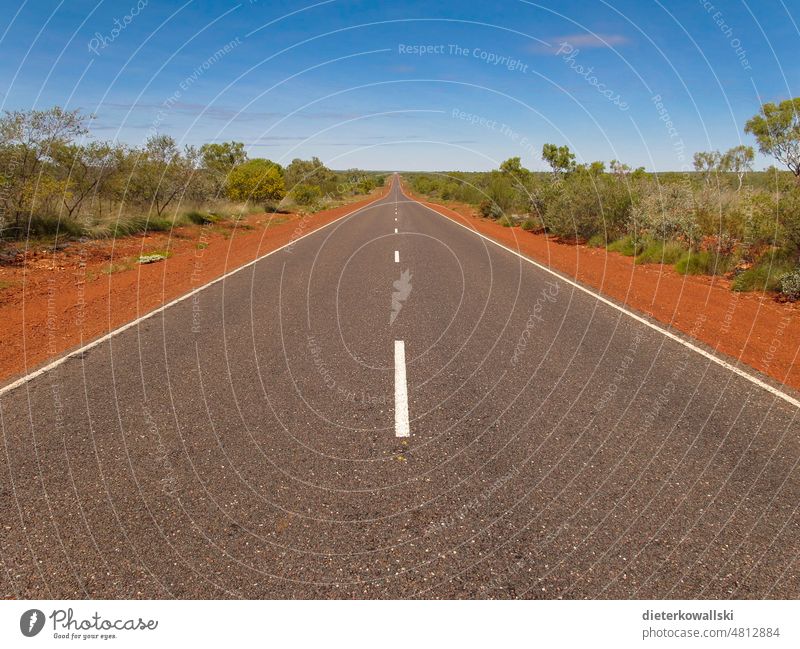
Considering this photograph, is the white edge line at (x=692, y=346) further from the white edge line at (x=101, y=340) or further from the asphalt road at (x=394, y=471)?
the white edge line at (x=101, y=340)

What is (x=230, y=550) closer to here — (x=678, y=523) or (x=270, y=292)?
(x=678, y=523)

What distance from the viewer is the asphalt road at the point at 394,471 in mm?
2803

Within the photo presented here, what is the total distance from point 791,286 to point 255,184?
34.5 metres

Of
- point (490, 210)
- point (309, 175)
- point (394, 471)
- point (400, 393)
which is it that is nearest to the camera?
point (394, 471)

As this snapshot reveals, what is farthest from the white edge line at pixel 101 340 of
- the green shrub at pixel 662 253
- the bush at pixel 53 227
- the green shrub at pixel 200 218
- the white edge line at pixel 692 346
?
the green shrub at pixel 200 218

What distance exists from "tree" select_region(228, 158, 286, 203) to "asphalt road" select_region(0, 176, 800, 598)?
1254 inches

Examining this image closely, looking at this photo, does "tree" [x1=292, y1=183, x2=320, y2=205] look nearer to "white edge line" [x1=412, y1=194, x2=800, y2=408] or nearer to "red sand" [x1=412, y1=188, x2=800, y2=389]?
"red sand" [x1=412, y1=188, x2=800, y2=389]

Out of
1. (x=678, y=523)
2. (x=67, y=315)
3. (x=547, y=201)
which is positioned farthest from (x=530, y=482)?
(x=547, y=201)

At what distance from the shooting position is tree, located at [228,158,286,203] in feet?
119

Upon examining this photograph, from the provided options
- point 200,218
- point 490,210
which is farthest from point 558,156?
point 200,218

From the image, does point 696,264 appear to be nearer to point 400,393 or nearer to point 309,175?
point 400,393

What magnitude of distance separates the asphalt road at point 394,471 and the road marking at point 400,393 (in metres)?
0.05

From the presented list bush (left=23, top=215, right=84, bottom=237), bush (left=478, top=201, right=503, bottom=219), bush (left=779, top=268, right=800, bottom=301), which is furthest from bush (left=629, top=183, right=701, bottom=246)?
bush (left=23, top=215, right=84, bottom=237)

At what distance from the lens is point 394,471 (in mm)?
3768
